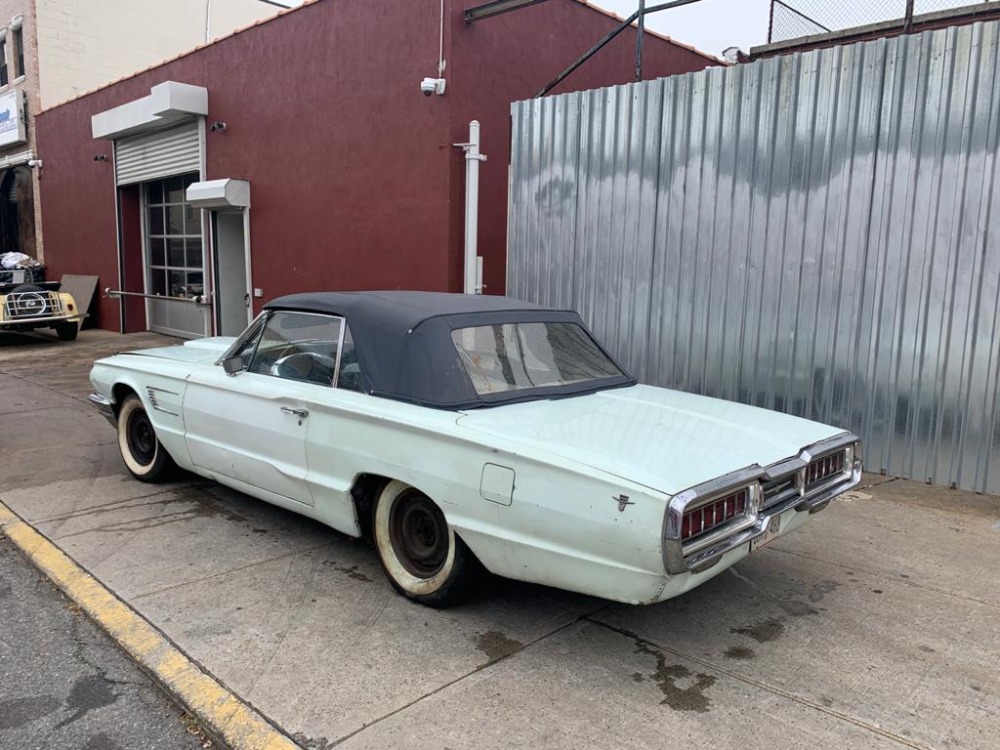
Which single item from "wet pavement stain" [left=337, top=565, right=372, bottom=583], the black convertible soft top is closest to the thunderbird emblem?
the black convertible soft top

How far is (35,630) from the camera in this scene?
3.45m

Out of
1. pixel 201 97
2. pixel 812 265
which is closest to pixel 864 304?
pixel 812 265

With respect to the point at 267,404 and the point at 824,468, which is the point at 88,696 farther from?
the point at 824,468

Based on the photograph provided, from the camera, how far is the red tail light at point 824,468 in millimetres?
3510

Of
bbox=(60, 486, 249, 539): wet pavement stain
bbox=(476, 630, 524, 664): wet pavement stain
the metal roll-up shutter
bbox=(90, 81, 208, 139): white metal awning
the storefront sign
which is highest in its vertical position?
the storefront sign

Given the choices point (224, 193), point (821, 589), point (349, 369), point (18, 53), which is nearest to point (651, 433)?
point (821, 589)

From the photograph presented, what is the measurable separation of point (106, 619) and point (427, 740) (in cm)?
176

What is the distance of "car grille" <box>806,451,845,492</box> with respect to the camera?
3.50m

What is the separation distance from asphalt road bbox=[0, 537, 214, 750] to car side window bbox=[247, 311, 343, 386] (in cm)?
155

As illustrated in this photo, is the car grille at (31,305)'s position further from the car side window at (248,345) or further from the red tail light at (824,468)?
the red tail light at (824,468)

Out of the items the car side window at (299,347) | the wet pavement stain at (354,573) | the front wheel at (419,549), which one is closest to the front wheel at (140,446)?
the car side window at (299,347)

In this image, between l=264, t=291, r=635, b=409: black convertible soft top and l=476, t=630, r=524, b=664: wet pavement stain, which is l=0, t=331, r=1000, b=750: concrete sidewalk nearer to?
l=476, t=630, r=524, b=664: wet pavement stain

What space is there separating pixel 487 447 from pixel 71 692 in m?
1.84

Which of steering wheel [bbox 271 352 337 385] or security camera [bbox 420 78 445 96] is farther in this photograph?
security camera [bbox 420 78 445 96]
